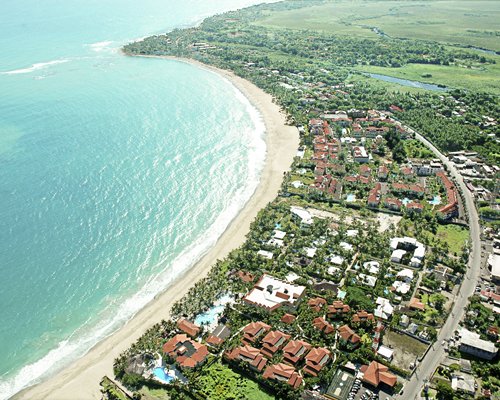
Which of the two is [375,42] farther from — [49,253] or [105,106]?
[49,253]

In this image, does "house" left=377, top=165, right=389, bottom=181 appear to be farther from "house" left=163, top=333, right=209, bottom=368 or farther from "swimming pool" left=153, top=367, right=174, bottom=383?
"swimming pool" left=153, top=367, right=174, bottom=383

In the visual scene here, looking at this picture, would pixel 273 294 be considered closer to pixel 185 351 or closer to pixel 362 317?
pixel 362 317

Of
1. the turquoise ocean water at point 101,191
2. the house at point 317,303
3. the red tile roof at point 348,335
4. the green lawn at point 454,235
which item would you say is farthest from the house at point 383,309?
the turquoise ocean water at point 101,191

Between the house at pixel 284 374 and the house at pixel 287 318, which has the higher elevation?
the house at pixel 287 318

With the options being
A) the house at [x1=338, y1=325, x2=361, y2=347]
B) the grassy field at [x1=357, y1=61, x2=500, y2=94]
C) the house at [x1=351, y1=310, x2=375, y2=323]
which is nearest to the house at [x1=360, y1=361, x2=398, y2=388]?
the house at [x1=338, y1=325, x2=361, y2=347]

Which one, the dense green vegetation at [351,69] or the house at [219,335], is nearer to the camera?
the house at [219,335]

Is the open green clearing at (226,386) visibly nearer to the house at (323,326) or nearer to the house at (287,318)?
the house at (287,318)
